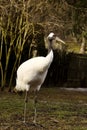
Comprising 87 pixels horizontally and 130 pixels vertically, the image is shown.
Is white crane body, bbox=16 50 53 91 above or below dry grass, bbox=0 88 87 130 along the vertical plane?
above

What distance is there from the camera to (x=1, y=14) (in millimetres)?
17594

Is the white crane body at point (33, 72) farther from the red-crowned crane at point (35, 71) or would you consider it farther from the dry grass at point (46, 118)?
the dry grass at point (46, 118)

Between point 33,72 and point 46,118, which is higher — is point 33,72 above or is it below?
above

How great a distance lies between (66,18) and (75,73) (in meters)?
7.55

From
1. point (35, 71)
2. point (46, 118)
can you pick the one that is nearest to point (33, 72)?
point (35, 71)

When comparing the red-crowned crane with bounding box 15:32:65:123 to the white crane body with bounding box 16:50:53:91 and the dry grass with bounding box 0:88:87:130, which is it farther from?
the dry grass with bounding box 0:88:87:130

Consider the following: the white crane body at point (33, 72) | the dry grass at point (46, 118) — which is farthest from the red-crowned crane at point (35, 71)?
the dry grass at point (46, 118)

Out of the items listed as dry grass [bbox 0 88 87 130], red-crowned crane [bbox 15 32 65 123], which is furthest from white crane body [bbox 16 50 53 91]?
dry grass [bbox 0 88 87 130]

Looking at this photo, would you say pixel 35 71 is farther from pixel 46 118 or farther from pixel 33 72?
pixel 46 118

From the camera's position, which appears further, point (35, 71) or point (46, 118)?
point (46, 118)

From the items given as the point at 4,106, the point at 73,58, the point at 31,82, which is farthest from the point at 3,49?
the point at 31,82

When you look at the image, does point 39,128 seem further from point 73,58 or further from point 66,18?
point 73,58

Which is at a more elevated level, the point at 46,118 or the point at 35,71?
the point at 35,71

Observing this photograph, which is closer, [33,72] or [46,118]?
[33,72]
